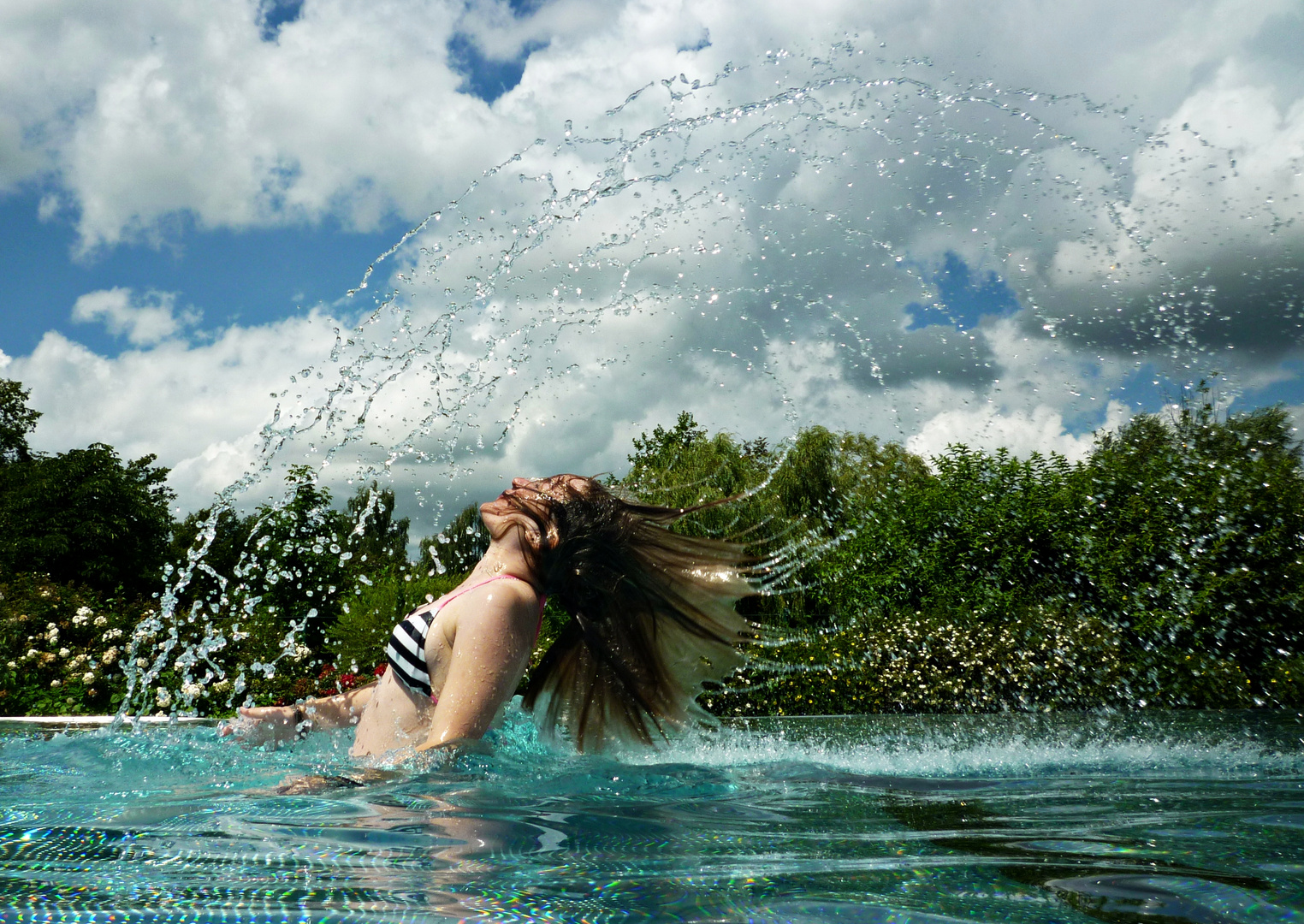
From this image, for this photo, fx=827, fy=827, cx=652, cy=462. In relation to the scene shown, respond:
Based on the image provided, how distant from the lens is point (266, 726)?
3.60 metres

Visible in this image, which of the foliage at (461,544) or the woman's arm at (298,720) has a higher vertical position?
the foliage at (461,544)

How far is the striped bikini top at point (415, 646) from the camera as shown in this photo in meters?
2.91

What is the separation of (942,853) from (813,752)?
10.5 ft

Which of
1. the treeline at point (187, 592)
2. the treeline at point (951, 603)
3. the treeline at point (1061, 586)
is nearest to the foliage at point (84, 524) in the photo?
the treeline at point (187, 592)

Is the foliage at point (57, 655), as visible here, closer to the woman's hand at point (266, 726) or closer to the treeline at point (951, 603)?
the treeline at point (951, 603)

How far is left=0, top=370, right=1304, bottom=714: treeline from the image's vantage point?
357 inches

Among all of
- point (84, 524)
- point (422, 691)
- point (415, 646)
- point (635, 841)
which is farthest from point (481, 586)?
point (84, 524)

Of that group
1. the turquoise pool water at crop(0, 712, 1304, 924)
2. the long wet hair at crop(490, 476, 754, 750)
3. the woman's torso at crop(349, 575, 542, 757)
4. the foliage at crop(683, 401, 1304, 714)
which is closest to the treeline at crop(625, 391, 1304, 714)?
the foliage at crop(683, 401, 1304, 714)

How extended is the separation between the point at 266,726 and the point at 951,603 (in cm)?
977

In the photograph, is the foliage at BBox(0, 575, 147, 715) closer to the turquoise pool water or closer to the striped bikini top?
the turquoise pool water

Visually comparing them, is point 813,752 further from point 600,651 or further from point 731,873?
point 731,873

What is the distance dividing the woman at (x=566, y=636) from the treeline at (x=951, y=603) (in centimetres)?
273

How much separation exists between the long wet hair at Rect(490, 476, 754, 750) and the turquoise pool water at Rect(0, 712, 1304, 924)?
212 millimetres

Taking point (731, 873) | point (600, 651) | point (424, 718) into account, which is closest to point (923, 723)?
point (600, 651)
